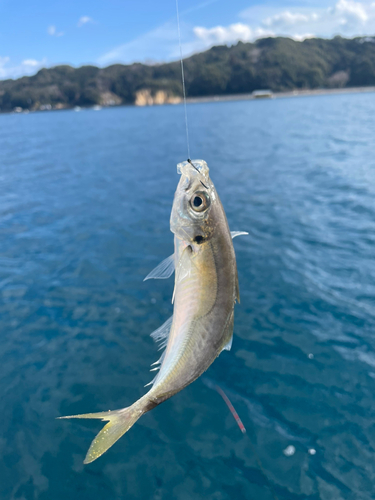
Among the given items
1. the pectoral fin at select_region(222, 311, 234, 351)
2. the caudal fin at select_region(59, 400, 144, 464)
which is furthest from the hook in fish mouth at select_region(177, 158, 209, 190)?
the caudal fin at select_region(59, 400, 144, 464)

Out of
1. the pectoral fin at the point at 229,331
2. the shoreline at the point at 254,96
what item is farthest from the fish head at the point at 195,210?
the shoreline at the point at 254,96

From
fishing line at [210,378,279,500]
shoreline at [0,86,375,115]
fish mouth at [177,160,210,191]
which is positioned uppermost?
shoreline at [0,86,375,115]

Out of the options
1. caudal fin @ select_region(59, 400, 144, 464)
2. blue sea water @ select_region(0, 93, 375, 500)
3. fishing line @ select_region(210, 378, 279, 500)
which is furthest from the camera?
blue sea water @ select_region(0, 93, 375, 500)

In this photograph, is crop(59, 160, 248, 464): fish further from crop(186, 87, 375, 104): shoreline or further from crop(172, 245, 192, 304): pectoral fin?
crop(186, 87, 375, 104): shoreline

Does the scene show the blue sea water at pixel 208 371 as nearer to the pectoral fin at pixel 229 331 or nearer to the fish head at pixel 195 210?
the pectoral fin at pixel 229 331

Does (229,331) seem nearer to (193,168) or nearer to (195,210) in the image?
(195,210)

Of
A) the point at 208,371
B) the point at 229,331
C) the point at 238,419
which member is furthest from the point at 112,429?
the point at 208,371

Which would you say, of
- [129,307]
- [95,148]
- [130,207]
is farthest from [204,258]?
[95,148]
